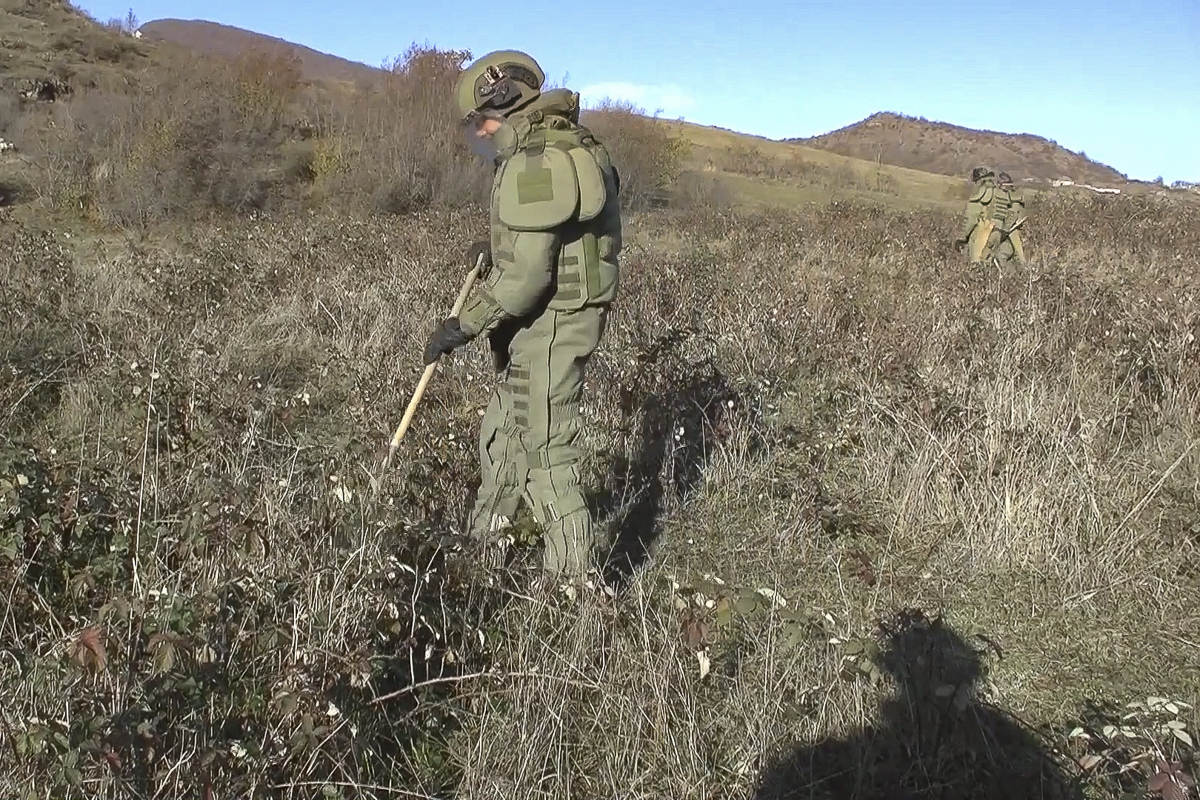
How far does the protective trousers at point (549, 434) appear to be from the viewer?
309cm

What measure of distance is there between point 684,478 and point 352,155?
42.3 ft

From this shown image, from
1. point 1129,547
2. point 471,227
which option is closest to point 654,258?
point 471,227

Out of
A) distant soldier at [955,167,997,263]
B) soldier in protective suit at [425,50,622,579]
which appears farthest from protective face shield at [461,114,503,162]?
distant soldier at [955,167,997,263]

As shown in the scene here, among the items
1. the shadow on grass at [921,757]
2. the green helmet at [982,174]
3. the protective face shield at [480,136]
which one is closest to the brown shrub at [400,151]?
the green helmet at [982,174]

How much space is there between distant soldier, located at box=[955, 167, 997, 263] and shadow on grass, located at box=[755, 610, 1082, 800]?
8.68 metres

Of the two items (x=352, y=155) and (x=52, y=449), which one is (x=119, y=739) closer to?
(x=52, y=449)

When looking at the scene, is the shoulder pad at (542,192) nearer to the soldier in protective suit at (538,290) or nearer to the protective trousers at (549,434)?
the soldier in protective suit at (538,290)

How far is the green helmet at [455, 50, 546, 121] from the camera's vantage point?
2.90 m

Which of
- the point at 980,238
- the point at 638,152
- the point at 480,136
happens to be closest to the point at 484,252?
the point at 480,136

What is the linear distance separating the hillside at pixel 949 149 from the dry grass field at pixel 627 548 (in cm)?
4518

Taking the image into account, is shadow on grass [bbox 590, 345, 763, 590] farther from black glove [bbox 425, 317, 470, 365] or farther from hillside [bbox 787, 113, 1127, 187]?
hillside [bbox 787, 113, 1127, 187]

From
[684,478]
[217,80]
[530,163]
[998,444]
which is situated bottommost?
[684,478]

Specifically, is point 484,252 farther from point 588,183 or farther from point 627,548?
point 627,548

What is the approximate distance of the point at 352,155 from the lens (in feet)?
50.4
